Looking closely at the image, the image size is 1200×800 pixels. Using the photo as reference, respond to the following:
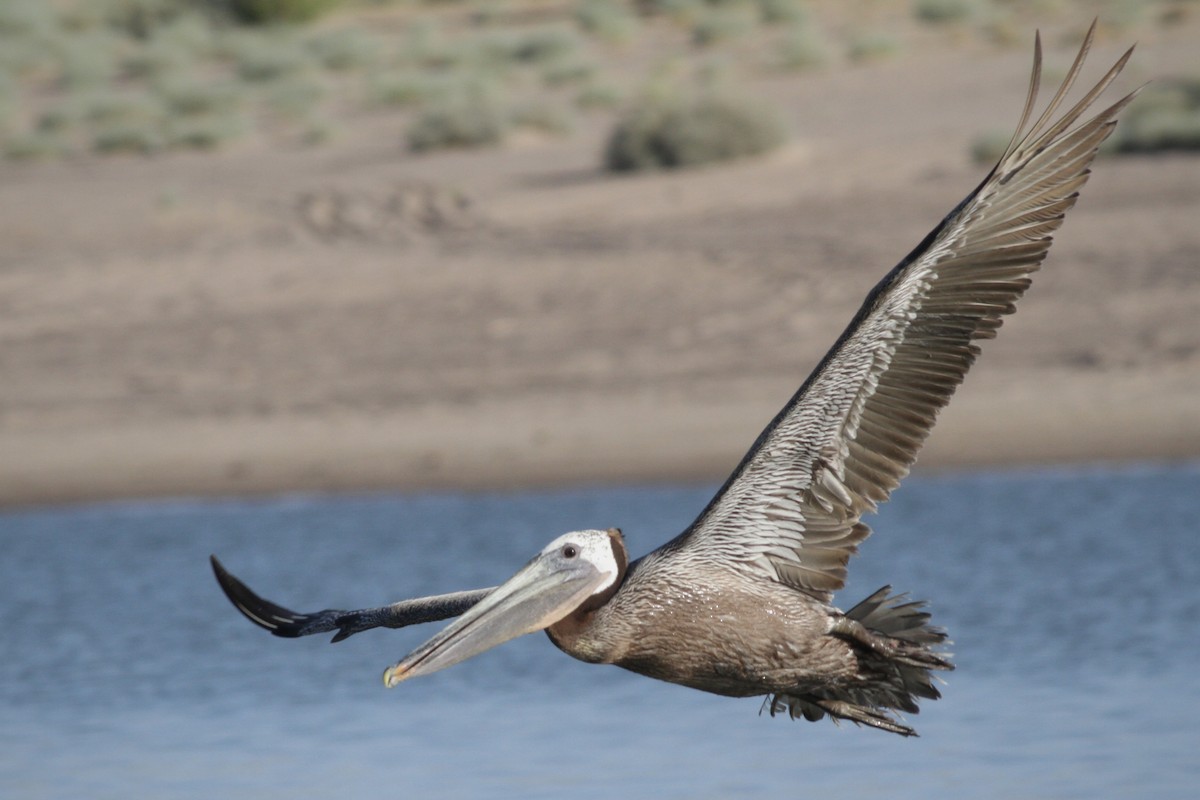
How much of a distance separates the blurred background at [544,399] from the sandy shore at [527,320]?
0.04 meters

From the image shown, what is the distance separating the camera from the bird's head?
5172 mm

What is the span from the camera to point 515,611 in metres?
5.25

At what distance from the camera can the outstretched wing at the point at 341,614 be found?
593cm

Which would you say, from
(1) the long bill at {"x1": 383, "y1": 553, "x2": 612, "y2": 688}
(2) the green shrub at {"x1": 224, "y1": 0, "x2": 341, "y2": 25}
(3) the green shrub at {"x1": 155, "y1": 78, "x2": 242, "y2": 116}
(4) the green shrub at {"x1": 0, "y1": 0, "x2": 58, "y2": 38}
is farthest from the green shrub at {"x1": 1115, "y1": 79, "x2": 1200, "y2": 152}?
(4) the green shrub at {"x1": 0, "y1": 0, "x2": 58, "y2": 38}

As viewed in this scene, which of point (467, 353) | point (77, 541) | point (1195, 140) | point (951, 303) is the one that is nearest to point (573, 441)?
point (467, 353)

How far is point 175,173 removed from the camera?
20.3 metres

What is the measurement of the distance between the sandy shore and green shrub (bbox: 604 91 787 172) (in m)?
0.30

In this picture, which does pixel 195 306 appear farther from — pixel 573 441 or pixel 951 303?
pixel 951 303

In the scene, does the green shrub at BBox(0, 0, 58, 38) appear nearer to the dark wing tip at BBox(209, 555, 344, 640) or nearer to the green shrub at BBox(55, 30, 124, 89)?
the green shrub at BBox(55, 30, 124, 89)

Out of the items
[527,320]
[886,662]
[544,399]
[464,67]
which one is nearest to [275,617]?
[886,662]

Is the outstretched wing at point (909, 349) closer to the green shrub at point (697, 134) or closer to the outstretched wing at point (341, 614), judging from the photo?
the outstretched wing at point (341, 614)

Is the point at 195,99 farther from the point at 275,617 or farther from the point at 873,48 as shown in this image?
the point at 275,617

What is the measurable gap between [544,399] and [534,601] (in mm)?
8677

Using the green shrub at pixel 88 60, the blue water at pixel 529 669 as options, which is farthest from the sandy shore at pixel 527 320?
the green shrub at pixel 88 60
